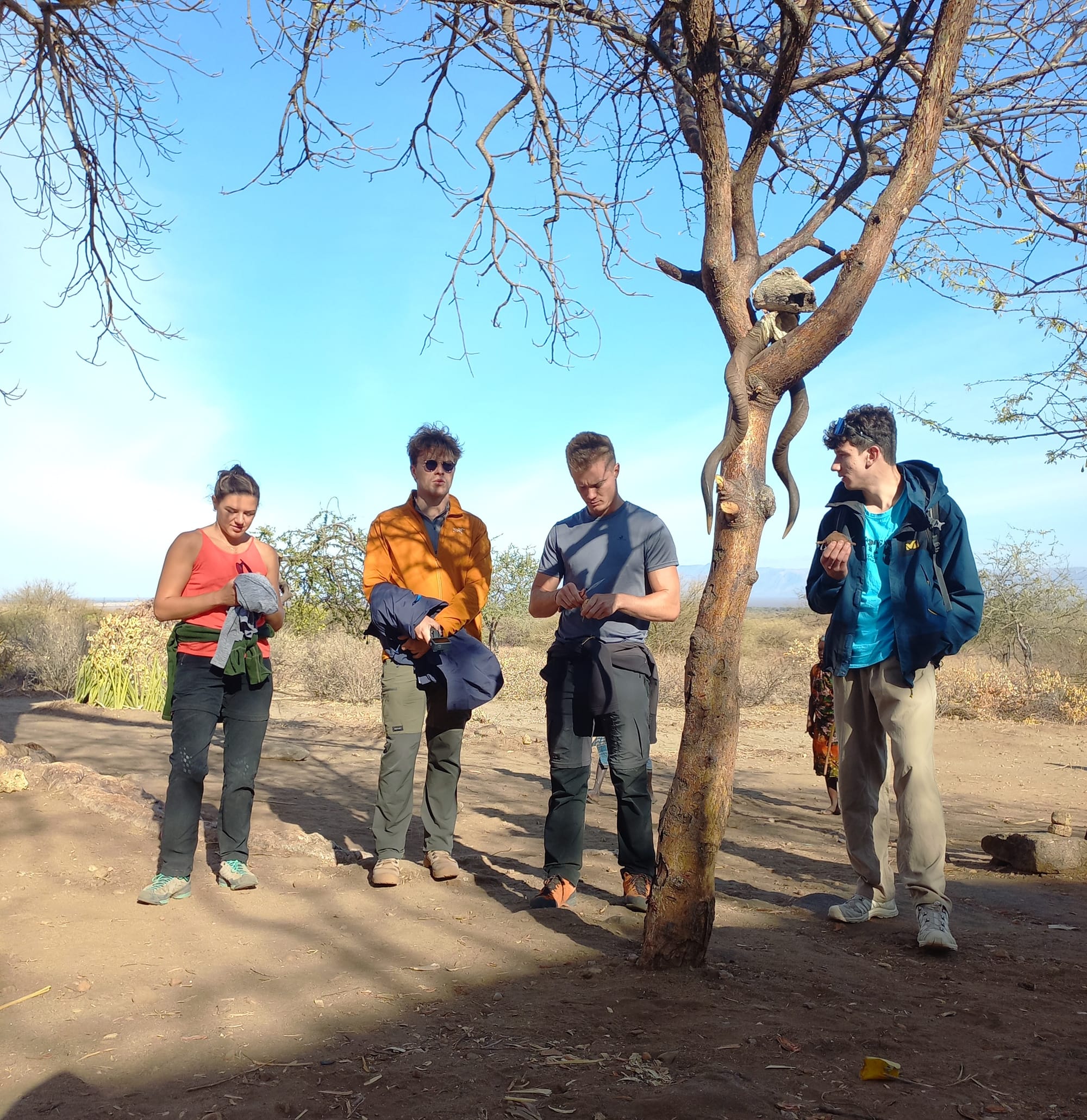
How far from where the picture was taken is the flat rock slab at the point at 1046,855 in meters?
5.54

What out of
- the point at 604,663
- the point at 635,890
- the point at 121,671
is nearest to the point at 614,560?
the point at 604,663

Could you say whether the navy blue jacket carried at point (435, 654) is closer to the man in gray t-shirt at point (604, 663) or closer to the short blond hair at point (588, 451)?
the man in gray t-shirt at point (604, 663)

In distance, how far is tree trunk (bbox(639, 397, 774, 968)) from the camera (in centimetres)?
321

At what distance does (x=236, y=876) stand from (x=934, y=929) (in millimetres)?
2911

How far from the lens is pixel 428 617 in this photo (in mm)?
4285

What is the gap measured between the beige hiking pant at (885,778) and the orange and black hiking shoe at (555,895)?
4.11 feet

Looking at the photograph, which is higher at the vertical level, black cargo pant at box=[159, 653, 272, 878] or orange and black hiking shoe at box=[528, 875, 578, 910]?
black cargo pant at box=[159, 653, 272, 878]

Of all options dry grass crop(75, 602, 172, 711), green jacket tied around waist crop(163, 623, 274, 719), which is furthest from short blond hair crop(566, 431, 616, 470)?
dry grass crop(75, 602, 172, 711)

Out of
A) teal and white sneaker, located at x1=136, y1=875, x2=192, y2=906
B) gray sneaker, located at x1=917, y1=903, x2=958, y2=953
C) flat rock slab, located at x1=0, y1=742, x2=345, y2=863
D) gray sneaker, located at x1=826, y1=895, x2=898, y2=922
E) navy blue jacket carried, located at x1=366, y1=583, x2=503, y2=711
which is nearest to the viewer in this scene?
gray sneaker, located at x1=917, y1=903, x2=958, y2=953

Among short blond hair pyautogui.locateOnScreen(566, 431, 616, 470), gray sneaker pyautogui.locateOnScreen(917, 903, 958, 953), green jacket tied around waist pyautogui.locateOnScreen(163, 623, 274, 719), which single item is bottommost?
gray sneaker pyautogui.locateOnScreen(917, 903, 958, 953)

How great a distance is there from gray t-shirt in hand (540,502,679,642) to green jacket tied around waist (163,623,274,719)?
1.34m

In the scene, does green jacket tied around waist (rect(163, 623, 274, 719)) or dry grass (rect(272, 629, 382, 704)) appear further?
dry grass (rect(272, 629, 382, 704))

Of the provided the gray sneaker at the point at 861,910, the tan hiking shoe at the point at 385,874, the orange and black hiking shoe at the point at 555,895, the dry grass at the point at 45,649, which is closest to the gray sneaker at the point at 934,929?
the gray sneaker at the point at 861,910

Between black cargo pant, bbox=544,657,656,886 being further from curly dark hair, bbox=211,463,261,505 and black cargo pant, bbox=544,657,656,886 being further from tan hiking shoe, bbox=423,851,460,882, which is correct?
curly dark hair, bbox=211,463,261,505
